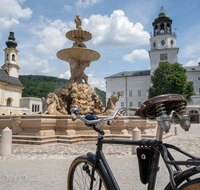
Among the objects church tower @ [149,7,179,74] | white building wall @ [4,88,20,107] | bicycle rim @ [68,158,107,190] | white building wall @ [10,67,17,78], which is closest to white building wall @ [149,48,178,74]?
church tower @ [149,7,179,74]

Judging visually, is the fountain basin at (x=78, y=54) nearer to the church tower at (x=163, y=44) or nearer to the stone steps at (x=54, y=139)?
the stone steps at (x=54, y=139)

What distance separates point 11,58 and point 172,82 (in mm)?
57781

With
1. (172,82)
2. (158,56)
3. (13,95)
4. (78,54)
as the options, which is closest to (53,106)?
(78,54)

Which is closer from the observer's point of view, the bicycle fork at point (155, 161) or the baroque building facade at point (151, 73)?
the bicycle fork at point (155, 161)

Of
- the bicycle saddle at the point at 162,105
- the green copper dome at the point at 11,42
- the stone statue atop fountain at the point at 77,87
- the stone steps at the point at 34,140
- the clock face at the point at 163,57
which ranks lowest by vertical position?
the stone steps at the point at 34,140

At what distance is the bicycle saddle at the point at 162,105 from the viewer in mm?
1570

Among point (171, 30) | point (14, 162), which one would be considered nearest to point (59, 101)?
point (14, 162)

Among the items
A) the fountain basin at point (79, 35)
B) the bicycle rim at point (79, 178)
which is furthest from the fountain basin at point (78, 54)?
the bicycle rim at point (79, 178)

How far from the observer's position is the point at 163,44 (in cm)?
5875

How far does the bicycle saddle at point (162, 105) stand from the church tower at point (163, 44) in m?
59.0

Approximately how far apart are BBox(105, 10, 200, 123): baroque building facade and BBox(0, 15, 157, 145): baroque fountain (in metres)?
43.3

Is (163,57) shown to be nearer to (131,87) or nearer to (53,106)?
(131,87)

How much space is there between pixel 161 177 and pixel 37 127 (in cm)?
638

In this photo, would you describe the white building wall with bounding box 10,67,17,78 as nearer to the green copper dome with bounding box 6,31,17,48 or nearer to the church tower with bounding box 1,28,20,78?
the church tower with bounding box 1,28,20,78
